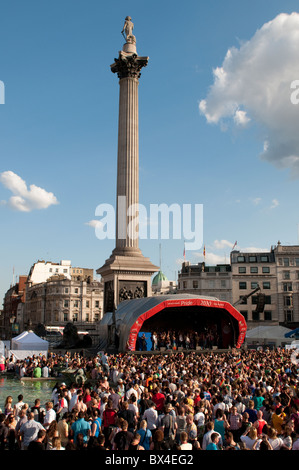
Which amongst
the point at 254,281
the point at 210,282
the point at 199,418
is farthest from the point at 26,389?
the point at 254,281

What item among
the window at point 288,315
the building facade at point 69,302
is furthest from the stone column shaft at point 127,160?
the building facade at point 69,302

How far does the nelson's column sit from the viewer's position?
46750mm

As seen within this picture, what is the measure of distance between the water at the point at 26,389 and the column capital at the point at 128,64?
36307 millimetres

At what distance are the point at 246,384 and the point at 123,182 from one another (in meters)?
36.4

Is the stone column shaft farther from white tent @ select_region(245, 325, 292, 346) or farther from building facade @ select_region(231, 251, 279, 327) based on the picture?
building facade @ select_region(231, 251, 279, 327)

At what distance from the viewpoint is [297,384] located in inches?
684

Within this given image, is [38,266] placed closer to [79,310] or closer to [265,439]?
[79,310]

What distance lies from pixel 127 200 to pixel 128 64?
1634cm

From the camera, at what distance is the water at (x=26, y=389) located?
23.6 m

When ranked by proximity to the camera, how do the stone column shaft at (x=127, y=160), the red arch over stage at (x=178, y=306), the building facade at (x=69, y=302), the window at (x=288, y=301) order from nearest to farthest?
the red arch over stage at (x=178, y=306) < the stone column shaft at (x=127, y=160) < the window at (x=288, y=301) < the building facade at (x=69, y=302)

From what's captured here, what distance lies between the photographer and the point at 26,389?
89.6 ft

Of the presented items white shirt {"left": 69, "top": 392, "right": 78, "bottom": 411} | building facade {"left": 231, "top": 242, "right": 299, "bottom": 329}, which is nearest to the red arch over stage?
white shirt {"left": 69, "top": 392, "right": 78, "bottom": 411}

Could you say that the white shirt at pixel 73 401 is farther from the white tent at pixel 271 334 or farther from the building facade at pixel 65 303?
the building facade at pixel 65 303
